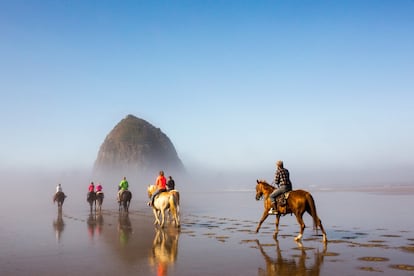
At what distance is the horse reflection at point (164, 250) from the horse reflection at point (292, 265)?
267cm

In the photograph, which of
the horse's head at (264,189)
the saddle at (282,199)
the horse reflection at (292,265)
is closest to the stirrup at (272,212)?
the saddle at (282,199)

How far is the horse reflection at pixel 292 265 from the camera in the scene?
9773 mm

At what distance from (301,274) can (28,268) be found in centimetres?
723

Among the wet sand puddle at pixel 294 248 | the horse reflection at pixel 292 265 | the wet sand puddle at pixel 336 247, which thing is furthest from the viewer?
the wet sand puddle at pixel 336 247

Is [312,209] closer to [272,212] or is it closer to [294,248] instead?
[294,248]

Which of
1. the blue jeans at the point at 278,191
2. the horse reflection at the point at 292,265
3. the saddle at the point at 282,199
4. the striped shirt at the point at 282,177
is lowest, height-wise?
the horse reflection at the point at 292,265

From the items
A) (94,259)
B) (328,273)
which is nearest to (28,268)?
(94,259)

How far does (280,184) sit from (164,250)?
5.70 metres

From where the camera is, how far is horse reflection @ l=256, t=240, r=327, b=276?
32.1 feet

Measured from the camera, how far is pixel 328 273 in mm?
9617

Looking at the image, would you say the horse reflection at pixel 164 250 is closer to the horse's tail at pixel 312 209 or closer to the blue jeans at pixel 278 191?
the blue jeans at pixel 278 191

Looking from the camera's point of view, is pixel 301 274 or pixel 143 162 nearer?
pixel 301 274

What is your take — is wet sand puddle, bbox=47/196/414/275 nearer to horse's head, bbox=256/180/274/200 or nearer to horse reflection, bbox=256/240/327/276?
horse reflection, bbox=256/240/327/276

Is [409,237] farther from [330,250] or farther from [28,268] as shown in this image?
[28,268]
